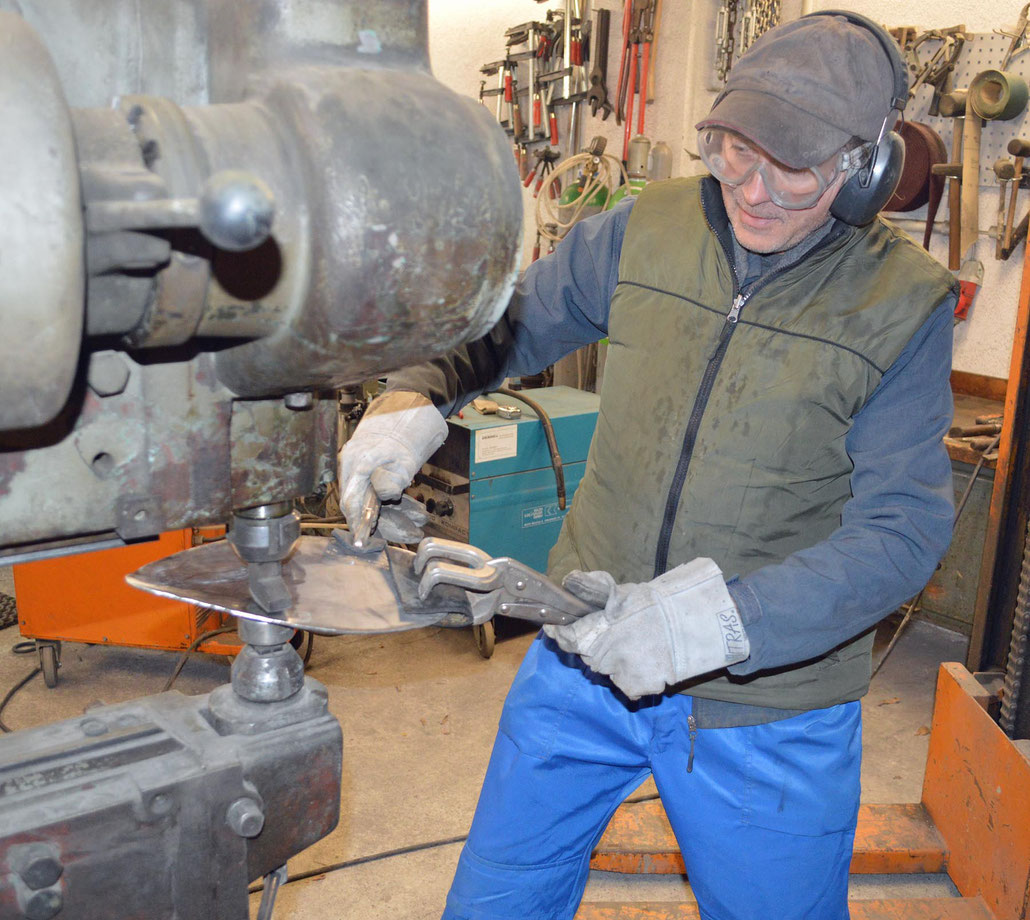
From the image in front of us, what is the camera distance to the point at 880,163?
1.21m

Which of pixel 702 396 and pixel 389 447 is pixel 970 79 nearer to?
pixel 702 396

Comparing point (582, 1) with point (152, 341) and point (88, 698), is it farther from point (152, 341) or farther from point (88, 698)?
point (152, 341)

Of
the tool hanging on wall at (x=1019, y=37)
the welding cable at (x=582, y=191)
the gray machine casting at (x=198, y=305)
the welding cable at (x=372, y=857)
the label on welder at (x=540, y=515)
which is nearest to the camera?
the gray machine casting at (x=198, y=305)

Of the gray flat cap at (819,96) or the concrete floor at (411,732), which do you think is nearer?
the gray flat cap at (819,96)

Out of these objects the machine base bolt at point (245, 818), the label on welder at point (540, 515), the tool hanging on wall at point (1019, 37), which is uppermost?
the tool hanging on wall at point (1019, 37)

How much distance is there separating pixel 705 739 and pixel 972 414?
7.22 ft

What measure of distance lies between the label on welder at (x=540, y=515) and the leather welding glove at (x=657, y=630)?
5.78 feet

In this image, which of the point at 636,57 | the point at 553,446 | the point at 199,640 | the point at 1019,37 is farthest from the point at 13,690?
the point at 1019,37

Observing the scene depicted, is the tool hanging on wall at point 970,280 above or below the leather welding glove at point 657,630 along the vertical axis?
above

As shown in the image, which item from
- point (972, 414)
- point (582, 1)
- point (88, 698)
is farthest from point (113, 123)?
point (582, 1)

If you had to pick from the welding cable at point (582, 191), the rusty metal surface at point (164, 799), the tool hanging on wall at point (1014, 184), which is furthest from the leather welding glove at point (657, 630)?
the welding cable at point (582, 191)

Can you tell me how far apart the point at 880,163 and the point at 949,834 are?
1.60m

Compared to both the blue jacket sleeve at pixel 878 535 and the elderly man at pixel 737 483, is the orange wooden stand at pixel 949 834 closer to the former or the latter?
the elderly man at pixel 737 483

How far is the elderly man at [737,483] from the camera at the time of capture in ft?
3.89
